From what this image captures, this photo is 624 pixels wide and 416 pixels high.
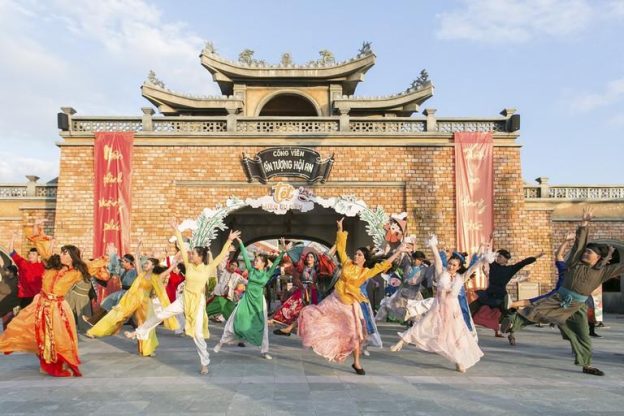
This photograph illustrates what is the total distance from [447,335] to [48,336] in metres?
4.63

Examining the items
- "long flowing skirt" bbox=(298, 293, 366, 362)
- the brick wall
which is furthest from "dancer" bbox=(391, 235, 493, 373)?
the brick wall

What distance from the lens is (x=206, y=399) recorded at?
4914 mm

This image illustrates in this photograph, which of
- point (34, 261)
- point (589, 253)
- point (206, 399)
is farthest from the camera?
point (34, 261)

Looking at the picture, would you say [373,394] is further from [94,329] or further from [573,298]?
[94,329]

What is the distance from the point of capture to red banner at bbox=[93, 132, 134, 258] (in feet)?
47.4

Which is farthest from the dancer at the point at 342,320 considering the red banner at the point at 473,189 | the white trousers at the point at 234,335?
the red banner at the point at 473,189

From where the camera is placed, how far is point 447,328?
6.52 meters

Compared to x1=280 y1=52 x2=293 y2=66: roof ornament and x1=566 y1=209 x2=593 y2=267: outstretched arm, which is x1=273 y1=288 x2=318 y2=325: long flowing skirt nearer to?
x1=566 y1=209 x2=593 y2=267: outstretched arm

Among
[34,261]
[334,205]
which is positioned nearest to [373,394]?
[34,261]

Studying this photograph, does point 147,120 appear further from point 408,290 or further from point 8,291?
point 408,290

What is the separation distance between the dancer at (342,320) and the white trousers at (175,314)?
1.18 m

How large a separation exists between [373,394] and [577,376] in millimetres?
2661

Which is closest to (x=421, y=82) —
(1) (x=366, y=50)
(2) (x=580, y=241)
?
(1) (x=366, y=50)

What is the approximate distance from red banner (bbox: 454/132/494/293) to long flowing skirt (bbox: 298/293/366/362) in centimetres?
888
